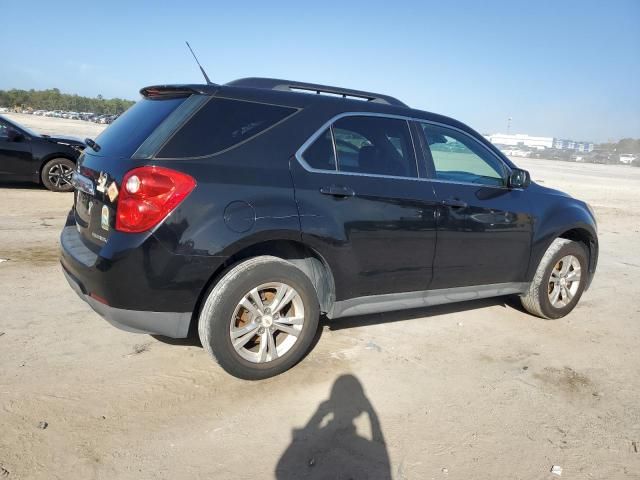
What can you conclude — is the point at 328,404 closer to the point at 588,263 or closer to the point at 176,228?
the point at 176,228

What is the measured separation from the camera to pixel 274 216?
3092mm

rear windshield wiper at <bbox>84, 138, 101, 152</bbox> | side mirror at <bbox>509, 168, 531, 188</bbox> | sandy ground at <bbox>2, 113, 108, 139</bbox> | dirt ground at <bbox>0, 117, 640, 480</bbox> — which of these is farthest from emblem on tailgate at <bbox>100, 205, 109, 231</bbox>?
sandy ground at <bbox>2, 113, 108, 139</bbox>

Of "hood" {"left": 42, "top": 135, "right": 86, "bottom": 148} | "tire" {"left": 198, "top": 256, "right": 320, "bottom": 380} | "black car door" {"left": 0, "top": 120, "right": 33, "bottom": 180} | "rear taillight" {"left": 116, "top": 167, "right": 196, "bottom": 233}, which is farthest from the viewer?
"hood" {"left": 42, "top": 135, "right": 86, "bottom": 148}

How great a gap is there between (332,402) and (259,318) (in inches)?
27.0

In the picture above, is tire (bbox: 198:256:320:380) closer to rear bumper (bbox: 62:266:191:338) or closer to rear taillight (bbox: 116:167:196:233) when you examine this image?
rear bumper (bbox: 62:266:191:338)

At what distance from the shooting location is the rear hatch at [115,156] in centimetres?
294

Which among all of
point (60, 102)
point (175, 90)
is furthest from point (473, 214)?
point (60, 102)

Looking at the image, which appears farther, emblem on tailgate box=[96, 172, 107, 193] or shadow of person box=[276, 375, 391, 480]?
emblem on tailgate box=[96, 172, 107, 193]

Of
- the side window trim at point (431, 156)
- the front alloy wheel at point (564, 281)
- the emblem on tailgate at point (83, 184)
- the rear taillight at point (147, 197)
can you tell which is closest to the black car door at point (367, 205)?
the side window trim at point (431, 156)

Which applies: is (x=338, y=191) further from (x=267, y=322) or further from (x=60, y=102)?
(x=60, y=102)

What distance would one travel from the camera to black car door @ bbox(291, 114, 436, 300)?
10.8 feet

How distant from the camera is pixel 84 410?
9.30 ft

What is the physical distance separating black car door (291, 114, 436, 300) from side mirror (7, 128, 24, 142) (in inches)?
325

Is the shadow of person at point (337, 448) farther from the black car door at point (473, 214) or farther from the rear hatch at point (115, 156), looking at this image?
the rear hatch at point (115, 156)
